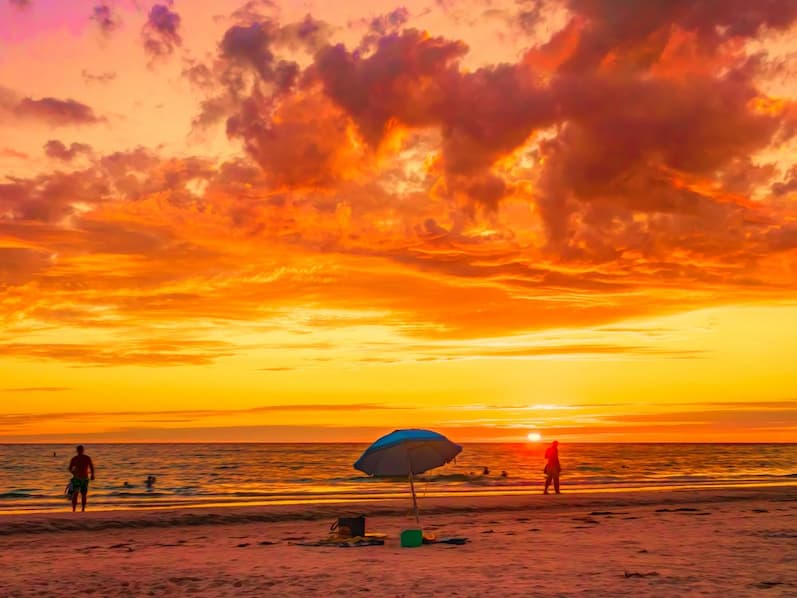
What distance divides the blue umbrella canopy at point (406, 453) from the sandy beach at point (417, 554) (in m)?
1.99

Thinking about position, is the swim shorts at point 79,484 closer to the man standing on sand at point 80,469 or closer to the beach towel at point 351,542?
the man standing on sand at point 80,469

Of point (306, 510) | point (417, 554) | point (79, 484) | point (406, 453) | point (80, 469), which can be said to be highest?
point (406, 453)

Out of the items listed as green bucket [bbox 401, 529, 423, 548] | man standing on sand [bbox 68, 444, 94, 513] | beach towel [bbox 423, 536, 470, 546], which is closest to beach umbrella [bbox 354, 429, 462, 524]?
green bucket [bbox 401, 529, 423, 548]

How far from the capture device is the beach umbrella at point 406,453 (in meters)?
19.9

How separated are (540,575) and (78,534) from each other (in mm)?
16553

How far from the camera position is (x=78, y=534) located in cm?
2602

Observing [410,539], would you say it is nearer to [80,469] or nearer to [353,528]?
[353,528]

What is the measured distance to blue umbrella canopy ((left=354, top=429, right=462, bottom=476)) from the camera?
19.9 meters

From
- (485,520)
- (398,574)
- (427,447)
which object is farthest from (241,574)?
(485,520)

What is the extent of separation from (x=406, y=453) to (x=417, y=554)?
Answer: 8.76 feet

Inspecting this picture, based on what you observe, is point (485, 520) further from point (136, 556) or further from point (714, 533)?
point (136, 556)

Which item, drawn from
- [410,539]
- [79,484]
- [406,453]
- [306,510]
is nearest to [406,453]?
[406,453]

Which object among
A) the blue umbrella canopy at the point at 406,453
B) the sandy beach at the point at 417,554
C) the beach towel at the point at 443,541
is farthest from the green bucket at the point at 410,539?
the blue umbrella canopy at the point at 406,453

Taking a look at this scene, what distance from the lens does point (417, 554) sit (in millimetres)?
19156
